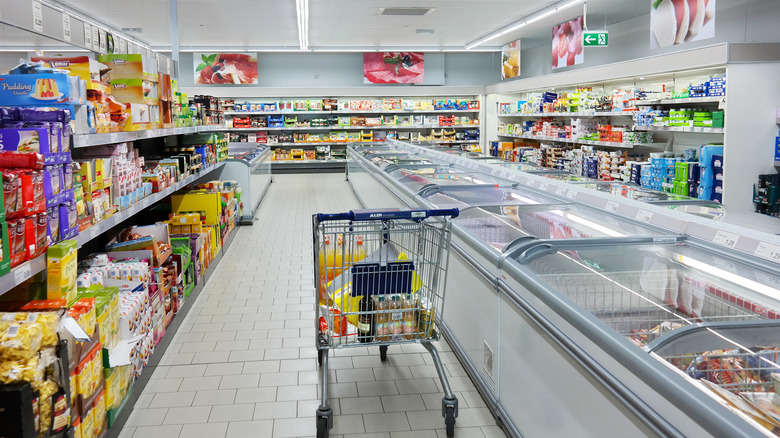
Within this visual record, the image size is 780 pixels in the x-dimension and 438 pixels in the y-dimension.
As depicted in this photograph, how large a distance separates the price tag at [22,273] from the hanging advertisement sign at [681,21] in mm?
6389

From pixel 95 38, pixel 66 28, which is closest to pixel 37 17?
pixel 66 28

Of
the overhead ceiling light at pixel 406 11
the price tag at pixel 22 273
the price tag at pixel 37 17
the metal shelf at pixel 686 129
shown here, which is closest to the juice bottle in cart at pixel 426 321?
the price tag at pixel 22 273

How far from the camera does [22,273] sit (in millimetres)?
2150

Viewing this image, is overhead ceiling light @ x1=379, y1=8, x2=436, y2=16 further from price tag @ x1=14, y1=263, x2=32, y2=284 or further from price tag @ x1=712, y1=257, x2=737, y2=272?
price tag @ x1=14, y1=263, x2=32, y2=284

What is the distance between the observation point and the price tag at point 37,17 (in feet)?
12.9

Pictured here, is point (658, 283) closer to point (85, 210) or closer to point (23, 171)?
point (23, 171)

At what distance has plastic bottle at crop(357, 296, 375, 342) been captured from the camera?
2932mm

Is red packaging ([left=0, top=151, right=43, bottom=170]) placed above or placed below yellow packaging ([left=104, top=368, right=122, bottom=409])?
above

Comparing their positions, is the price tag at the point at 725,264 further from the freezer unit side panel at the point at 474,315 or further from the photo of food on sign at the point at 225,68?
the photo of food on sign at the point at 225,68

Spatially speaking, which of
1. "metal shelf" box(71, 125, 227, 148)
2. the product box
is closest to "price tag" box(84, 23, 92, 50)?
"metal shelf" box(71, 125, 227, 148)

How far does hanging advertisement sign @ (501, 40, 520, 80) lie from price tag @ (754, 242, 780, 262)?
11.7m

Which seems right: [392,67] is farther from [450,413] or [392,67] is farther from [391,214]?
[450,413]

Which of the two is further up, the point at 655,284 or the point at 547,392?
the point at 655,284

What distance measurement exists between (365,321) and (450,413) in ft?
1.95
